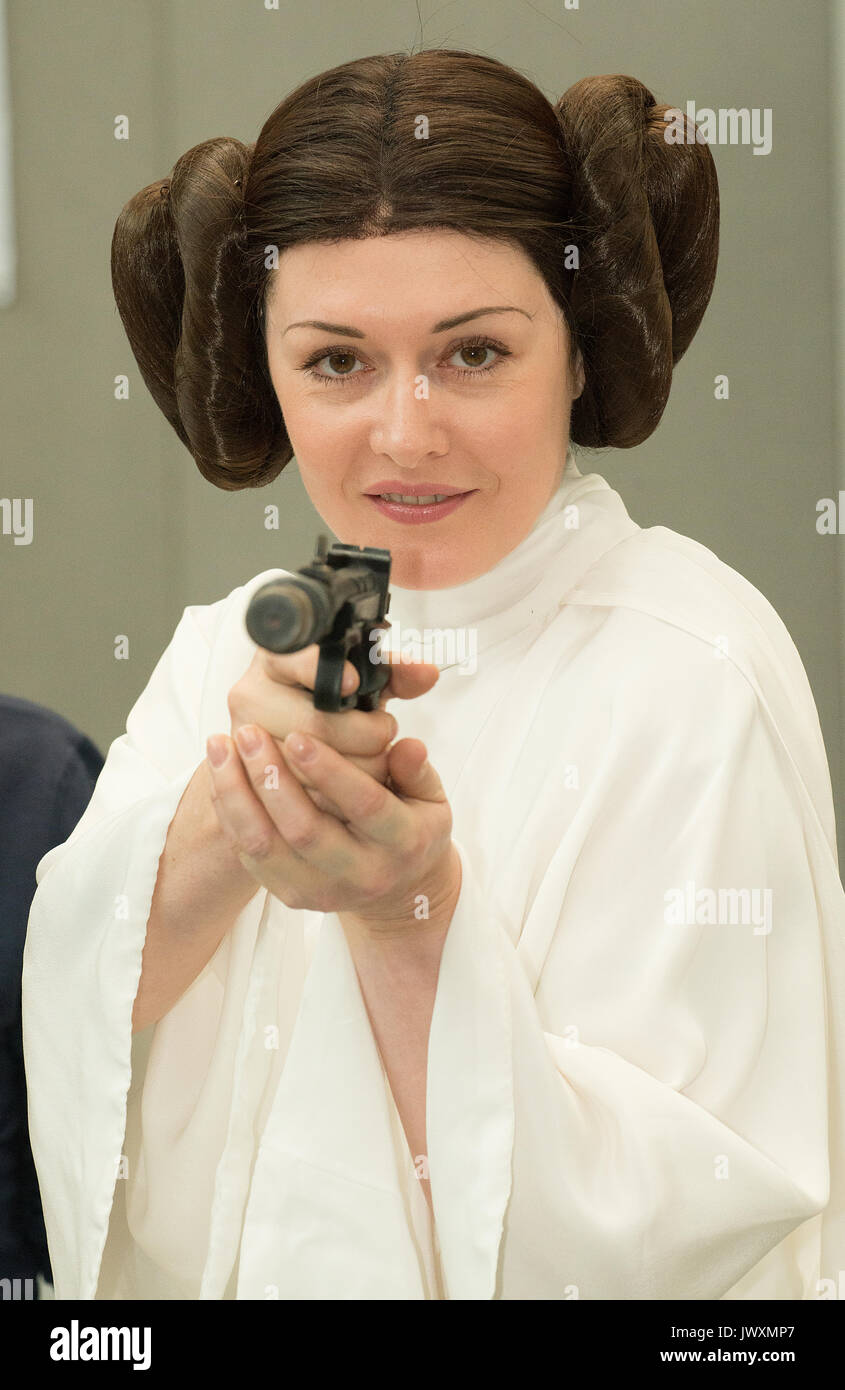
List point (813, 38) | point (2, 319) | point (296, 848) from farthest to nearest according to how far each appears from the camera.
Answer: point (2, 319)
point (813, 38)
point (296, 848)

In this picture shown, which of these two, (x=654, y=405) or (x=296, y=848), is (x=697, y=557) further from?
(x=296, y=848)

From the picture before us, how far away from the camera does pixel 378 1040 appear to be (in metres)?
0.76

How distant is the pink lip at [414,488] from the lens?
2.72 feet

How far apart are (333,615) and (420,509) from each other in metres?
0.31

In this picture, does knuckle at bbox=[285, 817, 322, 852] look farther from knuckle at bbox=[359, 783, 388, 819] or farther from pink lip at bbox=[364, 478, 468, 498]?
pink lip at bbox=[364, 478, 468, 498]

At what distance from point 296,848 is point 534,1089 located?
0.61 feet

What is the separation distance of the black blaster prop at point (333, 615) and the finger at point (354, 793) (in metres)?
0.02

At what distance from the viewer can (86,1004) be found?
0.83 meters

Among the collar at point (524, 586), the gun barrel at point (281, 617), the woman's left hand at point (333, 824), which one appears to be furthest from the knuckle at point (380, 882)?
the collar at point (524, 586)

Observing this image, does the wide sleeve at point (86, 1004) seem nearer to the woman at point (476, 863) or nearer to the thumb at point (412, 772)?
the woman at point (476, 863)

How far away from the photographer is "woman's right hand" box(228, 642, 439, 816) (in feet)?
2.01

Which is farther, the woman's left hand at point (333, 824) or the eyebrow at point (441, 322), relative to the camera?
the eyebrow at point (441, 322)

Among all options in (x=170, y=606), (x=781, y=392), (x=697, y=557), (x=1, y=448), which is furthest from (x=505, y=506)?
(x=1, y=448)

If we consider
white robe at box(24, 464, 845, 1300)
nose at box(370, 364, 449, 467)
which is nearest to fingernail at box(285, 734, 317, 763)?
white robe at box(24, 464, 845, 1300)
